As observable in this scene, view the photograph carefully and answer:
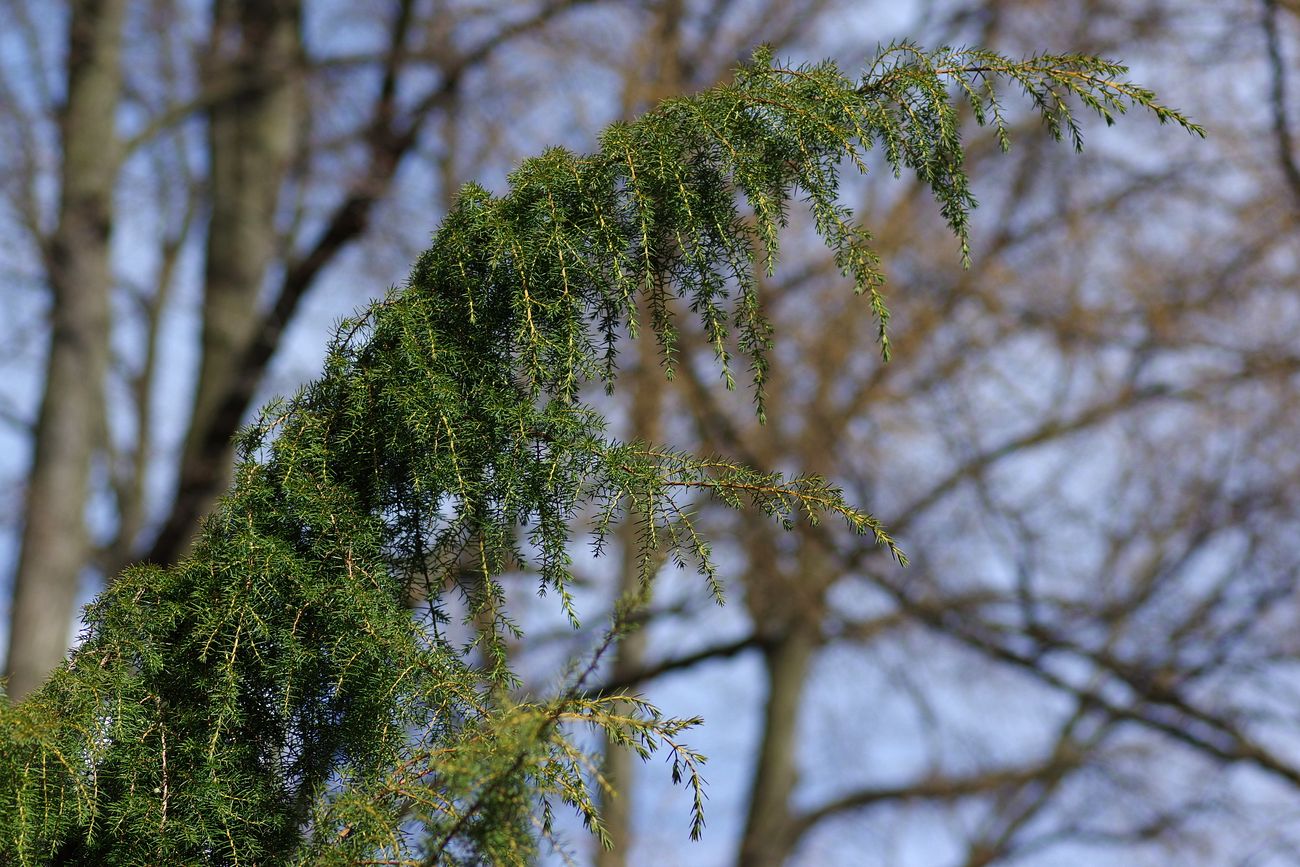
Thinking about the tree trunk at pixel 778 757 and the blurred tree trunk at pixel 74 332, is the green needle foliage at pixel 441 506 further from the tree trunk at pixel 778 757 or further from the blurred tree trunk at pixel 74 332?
the tree trunk at pixel 778 757

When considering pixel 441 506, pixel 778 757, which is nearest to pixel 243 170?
pixel 778 757

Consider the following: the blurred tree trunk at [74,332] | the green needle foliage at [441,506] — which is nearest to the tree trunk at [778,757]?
the blurred tree trunk at [74,332]

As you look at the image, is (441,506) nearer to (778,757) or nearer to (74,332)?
(74,332)

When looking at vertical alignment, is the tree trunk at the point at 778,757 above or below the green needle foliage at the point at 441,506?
above

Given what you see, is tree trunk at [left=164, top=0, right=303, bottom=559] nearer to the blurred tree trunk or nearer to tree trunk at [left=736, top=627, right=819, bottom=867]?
the blurred tree trunk

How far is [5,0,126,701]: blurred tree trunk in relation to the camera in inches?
306

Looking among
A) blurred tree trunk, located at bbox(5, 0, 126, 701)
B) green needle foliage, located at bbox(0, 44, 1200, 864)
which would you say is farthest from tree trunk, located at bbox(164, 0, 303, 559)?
green needle foliage, located at bbox(0, 44, 1200, 864)

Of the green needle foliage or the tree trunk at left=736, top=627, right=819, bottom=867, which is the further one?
the tree trunk at left=736, top=627, right=819, bottom=867

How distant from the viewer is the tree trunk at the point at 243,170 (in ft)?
30.1

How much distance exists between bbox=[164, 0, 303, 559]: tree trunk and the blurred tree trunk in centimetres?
83

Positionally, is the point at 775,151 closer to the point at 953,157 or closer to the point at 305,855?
the point at 953,157

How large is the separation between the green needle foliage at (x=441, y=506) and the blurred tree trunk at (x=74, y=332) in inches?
244

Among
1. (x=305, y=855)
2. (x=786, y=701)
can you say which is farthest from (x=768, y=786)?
(x=305, y=855)

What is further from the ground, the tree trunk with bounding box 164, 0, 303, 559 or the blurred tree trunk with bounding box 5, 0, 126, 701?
the tree trunk with bounding box 164, 0, 303, 559
